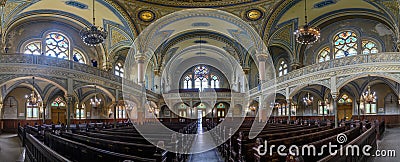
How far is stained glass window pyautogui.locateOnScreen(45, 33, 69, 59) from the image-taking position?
2030 centimetres

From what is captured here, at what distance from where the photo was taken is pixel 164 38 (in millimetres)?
24094

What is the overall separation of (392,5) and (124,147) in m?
18.6

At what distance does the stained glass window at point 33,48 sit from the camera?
62.7 ft

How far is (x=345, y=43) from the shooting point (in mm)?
21438

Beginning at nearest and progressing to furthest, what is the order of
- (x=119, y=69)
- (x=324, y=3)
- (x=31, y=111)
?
(x=324, y=3) → (x=31, y=111) → (x=119, y=69)

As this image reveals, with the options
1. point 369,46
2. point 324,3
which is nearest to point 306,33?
point 324,3

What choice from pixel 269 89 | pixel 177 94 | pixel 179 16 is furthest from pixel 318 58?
pixel 177 94

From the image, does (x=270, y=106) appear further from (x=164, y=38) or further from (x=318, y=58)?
(x=164, y=38)

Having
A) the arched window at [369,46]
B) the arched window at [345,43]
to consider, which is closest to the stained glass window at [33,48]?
the arched window at [345,43]

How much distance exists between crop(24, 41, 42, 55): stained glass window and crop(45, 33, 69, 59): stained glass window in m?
0.53

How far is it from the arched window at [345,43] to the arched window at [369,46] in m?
0.64

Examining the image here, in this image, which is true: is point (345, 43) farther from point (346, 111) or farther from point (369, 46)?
point (346, 111)

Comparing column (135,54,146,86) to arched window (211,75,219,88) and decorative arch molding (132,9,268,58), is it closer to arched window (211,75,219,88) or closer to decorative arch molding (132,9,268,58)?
decorative arch molding (132,9,268,58)

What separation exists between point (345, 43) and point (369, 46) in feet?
5.84
